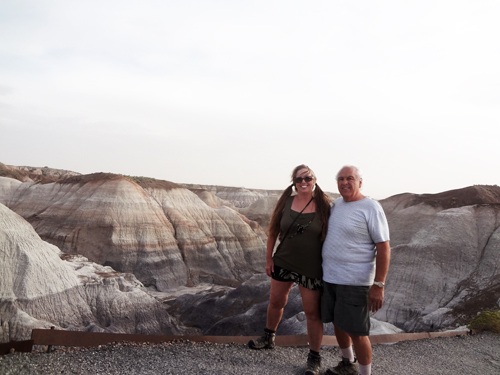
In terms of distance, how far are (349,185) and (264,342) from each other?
2453 millimetres

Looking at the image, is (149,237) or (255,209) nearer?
(149,237)

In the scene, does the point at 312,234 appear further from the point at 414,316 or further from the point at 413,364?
the point at 414,316

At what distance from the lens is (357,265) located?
147 inches

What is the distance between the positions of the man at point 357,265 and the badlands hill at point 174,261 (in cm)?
704

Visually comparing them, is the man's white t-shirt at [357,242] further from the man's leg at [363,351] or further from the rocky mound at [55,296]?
the rocky mound at [55,296]

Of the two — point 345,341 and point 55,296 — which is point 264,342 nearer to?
point 345,341

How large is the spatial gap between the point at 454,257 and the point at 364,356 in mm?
16931

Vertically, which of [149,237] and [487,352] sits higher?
[487,352]

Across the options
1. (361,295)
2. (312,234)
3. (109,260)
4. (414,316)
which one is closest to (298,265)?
(312,234)

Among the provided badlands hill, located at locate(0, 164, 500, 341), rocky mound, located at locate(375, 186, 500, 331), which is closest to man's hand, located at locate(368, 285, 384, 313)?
badlands hill, located at locate(0, 164, 500, 341)

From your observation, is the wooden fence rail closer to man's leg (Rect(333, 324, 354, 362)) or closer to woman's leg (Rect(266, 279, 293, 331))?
woman's leg (Rect(266, 279, 293, 331))

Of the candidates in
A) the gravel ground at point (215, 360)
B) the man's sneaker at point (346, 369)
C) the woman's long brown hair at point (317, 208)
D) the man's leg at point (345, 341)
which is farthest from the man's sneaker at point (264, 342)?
the woman's long brown hair at point (317, 208)

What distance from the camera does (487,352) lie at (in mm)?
6355

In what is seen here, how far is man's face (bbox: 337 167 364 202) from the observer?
154 inches
